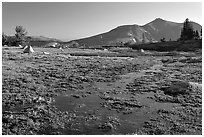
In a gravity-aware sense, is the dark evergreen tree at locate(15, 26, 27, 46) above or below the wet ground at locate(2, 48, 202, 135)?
above

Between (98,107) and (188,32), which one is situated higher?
(188,32)

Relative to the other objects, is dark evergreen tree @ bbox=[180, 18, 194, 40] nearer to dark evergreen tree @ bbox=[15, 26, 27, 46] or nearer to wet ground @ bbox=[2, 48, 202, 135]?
dark evergreen tree @ bbox=[15, 26, 27, 46]

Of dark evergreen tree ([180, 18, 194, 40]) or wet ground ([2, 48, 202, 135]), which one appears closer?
wet ground ([2, 48, 202, 135])

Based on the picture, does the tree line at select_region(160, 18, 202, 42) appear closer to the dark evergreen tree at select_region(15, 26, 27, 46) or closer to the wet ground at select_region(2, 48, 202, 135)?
the dark evergreen tree at select_region(15, 26, 27, 46)

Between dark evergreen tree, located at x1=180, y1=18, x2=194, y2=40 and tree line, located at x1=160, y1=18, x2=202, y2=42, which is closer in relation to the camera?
tree line, located at x1=160, y1=18, x2=202, y2=42

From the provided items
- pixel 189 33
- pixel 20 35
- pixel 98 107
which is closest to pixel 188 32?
pixel 189 33

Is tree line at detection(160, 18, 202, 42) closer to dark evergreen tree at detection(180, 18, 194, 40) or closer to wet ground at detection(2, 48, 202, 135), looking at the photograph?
dark evergreen tree at detection(180, 18, 194, 40)

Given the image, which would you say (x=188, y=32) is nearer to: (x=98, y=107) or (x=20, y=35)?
(x=20, y=35)

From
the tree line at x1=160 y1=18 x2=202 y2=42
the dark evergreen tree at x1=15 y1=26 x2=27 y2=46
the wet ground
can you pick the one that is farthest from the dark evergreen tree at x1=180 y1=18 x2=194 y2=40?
the wet ground

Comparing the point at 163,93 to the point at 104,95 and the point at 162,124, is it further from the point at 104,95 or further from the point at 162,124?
the point at 162,124

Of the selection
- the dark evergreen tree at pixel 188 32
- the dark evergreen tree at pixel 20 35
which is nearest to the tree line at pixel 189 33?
the dark evergreen tree at pixel 188 32

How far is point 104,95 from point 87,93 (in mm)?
1689

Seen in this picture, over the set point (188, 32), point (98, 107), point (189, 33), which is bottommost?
point (98, 107)

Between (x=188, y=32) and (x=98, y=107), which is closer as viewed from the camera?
(x=98, y=107)
